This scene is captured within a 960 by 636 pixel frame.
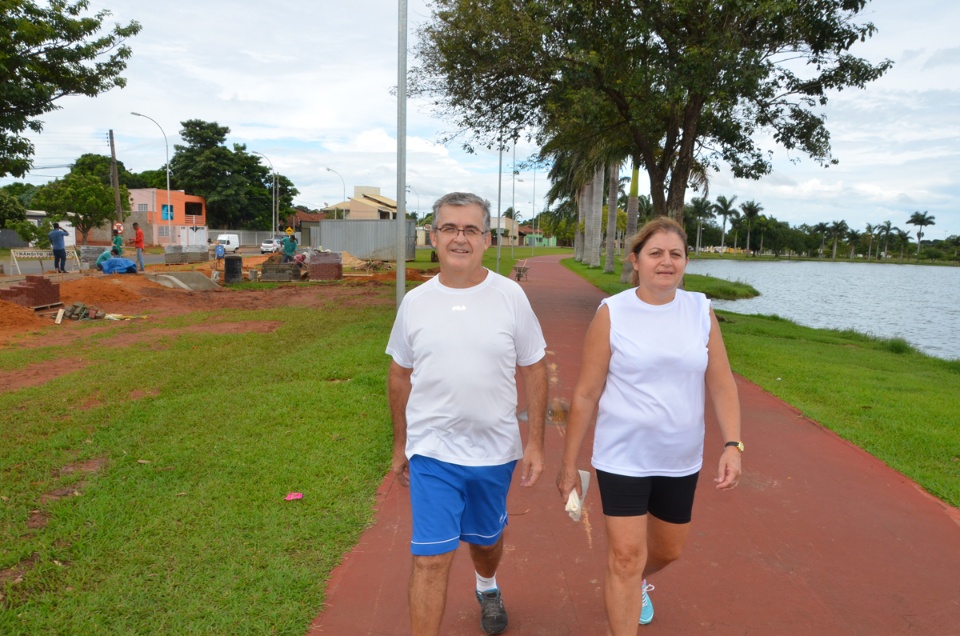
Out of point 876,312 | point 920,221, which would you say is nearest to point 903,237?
point 920,221

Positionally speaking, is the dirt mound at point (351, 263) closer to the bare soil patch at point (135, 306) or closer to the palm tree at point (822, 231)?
the bare soil patch at point (135, 306)

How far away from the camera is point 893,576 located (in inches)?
146

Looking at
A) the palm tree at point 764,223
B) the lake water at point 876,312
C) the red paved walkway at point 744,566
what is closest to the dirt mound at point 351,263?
the lake water at point 876,312

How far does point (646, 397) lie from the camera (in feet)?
8.62

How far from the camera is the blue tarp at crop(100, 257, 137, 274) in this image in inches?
821

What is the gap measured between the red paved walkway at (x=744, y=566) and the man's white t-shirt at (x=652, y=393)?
923mm

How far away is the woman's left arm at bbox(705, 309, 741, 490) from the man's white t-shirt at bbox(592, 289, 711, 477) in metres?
0.06

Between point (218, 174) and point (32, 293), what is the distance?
55301mm

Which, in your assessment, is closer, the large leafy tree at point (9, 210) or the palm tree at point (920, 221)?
the large leafy tree at point (9, 210)

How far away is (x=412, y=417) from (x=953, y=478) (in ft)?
15.6

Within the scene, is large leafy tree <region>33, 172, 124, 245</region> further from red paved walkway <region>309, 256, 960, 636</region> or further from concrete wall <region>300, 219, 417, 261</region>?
red paved walkway <region>309, 256, 960, 636</region>

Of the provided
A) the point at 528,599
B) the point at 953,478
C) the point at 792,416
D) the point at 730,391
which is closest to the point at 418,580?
the point at 528,599

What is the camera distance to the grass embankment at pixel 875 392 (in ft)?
19.6

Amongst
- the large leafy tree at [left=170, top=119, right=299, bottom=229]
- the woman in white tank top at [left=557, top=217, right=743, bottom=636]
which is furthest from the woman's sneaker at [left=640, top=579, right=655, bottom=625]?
the large leafy tree at [left=170, top=119, right=299, bottom=229]
